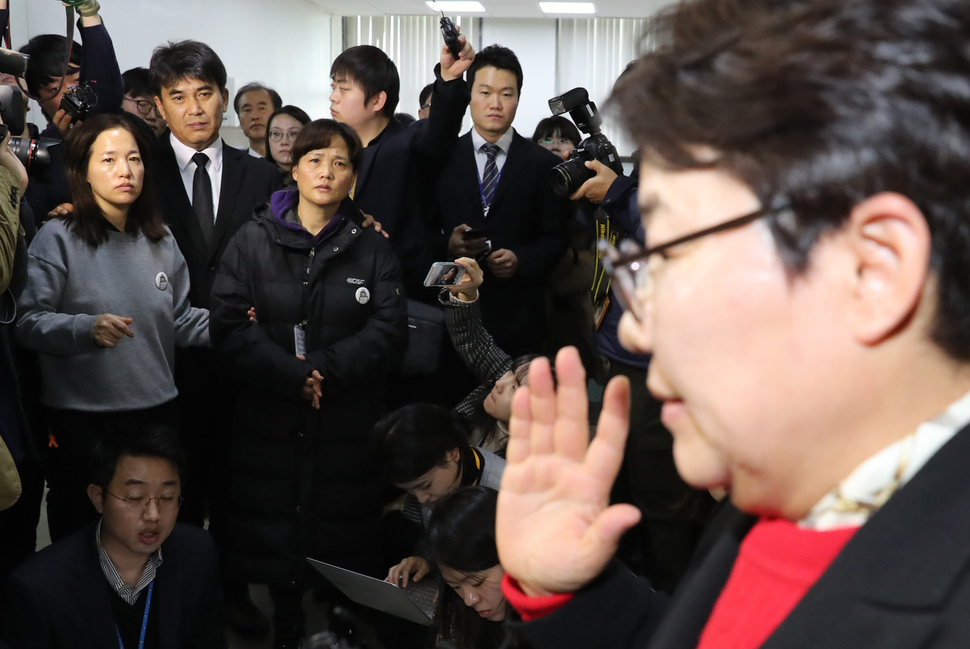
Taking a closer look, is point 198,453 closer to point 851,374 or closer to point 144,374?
point 144,374

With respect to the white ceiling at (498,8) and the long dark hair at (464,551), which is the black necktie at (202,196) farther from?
the white ceiling at (498,8)

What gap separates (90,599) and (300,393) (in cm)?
64

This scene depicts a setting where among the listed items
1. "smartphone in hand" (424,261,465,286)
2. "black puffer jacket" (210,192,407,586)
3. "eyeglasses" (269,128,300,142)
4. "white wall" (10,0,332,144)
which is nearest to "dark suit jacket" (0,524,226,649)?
"black puffer jacket" (210,192,407,586)

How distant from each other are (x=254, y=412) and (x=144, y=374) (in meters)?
0.28

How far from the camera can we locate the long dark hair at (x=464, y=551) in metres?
1.82

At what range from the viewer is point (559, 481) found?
79cm

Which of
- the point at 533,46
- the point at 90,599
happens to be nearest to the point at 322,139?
the point at 90,599

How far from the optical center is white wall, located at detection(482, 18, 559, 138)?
31.9 ft

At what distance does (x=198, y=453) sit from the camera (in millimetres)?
2682

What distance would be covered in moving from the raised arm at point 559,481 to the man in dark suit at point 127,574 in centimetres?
139

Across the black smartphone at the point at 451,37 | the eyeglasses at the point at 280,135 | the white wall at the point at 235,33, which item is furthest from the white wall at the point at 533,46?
the black smartphone at the point at 451,37

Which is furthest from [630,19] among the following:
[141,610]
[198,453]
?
[141,610]

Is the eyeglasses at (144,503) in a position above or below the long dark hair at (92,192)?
below

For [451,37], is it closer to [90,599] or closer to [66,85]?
[66,85]
